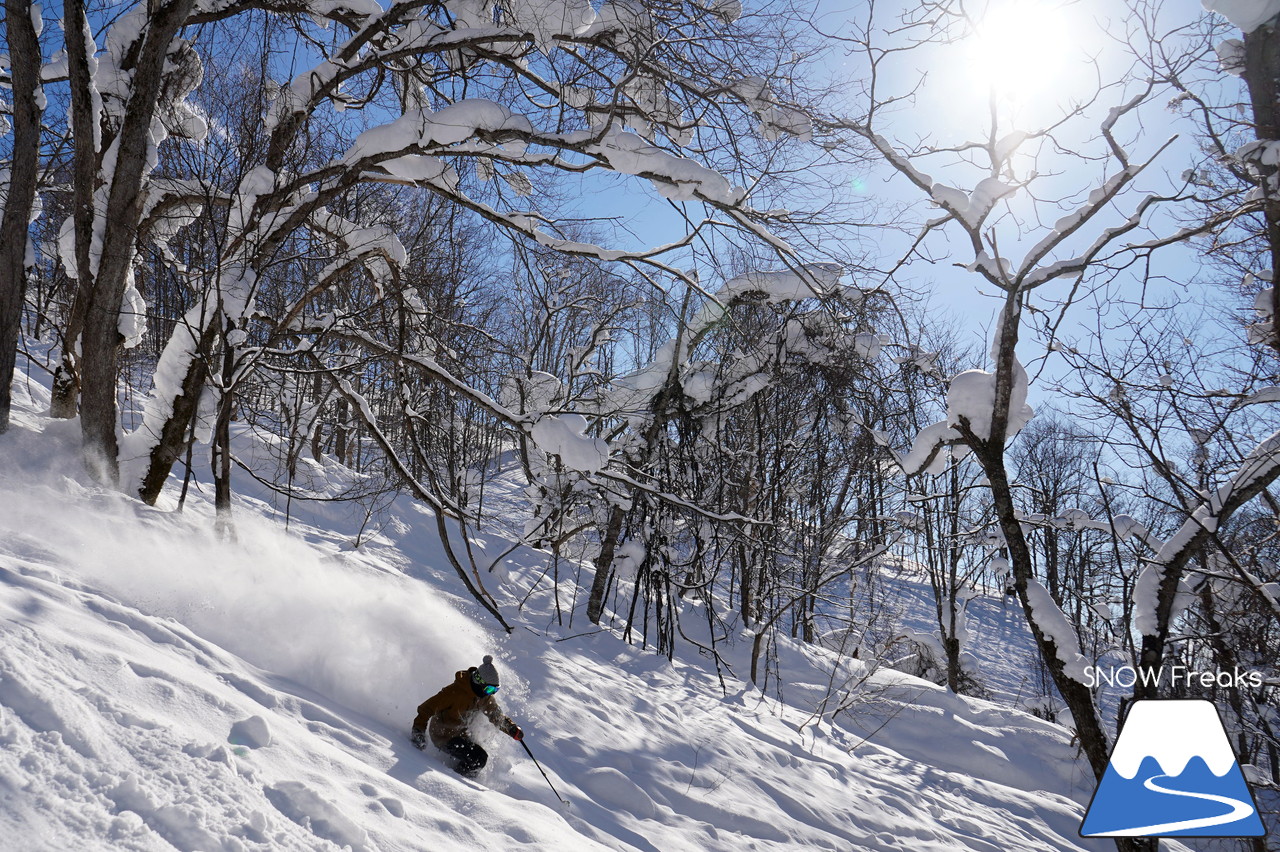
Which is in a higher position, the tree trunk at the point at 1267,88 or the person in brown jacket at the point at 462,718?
the tree trunk at the point at 1267,88

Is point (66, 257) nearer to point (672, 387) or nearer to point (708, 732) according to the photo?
point (672, 387)

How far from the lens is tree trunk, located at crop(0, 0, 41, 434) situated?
185 inches

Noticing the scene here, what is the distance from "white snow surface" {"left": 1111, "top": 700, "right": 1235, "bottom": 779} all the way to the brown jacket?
410 cm

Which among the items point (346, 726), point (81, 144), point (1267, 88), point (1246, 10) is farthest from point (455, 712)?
point (1267, 88)

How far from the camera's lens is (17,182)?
15.5ft

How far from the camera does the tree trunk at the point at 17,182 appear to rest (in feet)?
15.5

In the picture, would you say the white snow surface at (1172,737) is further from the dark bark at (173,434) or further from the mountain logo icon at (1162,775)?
the dark bark at (173,434)

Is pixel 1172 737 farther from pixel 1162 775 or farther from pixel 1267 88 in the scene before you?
pixel 1267 88

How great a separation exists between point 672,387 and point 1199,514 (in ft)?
17.5

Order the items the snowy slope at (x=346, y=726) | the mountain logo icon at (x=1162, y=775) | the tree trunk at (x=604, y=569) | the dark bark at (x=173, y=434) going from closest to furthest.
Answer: the snowy slope at (x=346, y=726) → the mountain logo icon at (x=1162, y=775) → the dark bark at (x=173, y=434) → the tree trunk at (x=604, y=569)

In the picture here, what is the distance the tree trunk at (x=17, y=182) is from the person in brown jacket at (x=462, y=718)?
3.64 metres

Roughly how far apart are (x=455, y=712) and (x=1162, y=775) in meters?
4.57

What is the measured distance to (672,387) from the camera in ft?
28.5

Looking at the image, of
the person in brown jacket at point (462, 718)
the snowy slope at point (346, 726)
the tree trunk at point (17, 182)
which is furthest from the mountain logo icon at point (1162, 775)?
the tree trunk at point (17, 182)
